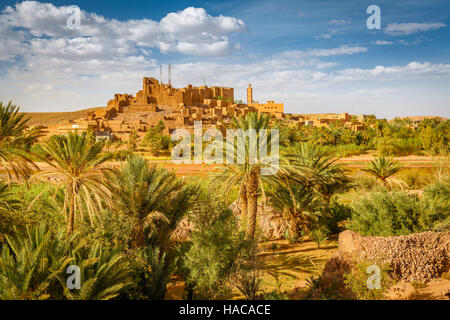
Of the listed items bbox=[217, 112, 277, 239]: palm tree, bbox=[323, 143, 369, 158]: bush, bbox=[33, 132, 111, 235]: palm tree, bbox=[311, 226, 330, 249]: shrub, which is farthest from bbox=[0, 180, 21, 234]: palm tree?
bbox=[323, 143, 369, 158]: bush

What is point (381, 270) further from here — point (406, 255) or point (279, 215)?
point (279, 215)

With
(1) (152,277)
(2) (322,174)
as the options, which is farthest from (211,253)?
(2) (322,174)

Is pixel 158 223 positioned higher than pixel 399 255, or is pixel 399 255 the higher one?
pixel 158 223

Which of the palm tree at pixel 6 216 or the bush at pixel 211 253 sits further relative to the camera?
the bush at pixel 211 253

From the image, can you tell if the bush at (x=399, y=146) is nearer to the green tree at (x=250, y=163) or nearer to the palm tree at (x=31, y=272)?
the green tree at (x=250, y=163)

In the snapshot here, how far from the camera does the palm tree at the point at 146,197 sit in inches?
316

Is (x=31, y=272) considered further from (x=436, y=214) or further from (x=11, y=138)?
(x=436, y=214)

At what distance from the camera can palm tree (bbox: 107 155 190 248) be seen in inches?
316

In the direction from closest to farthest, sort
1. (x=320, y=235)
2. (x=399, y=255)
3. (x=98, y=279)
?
(x=98, y=279), (x=399, y=255), (x=320, y=235)

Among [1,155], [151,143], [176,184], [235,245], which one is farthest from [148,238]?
[151,143]

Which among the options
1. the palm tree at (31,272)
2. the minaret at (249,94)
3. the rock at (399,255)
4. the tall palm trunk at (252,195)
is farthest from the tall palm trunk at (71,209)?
the minaret at (249,94)

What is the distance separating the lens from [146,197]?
8.23 m

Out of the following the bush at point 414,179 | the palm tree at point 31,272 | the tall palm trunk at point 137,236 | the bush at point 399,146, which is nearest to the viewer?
the palm tree at point 31,272

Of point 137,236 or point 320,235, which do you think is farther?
point 320,235
